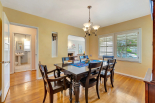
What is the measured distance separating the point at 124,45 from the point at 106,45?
0.90 metres

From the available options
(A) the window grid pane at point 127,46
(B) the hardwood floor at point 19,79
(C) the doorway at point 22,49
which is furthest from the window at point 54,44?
(A) the window grid pane at point 127,46

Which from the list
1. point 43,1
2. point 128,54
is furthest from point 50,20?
point 128,54

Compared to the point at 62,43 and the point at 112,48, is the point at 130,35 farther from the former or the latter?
the point at 62,43

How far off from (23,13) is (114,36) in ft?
13.6

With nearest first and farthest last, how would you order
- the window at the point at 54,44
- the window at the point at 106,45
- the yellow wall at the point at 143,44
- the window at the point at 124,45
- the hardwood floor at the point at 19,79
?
the hardwood floor at the point at 19,79 < the yellow wall at the point at 143,44 < the window at the point at 124,45 < the window at the point at 54,44 < the window at the point at 106,45

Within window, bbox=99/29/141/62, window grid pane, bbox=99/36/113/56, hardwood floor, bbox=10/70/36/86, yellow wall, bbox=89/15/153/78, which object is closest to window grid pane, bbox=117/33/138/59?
window, bbox=99/29/141/62

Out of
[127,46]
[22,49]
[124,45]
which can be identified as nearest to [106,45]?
[124,45]

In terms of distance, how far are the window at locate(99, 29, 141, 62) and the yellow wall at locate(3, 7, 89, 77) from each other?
6.74ft

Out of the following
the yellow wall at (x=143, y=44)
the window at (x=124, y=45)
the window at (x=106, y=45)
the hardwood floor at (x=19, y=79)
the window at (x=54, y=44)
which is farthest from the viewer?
the window at (x=106, y=45)

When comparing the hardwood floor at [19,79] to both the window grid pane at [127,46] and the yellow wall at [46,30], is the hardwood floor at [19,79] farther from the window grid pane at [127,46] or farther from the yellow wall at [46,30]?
the window grid pane at [127,46]

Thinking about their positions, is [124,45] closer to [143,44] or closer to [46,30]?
[143,44]

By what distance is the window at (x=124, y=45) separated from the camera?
3014 millimetres

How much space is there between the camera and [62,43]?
370 cm

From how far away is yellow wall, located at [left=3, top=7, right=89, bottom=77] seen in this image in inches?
98.9
